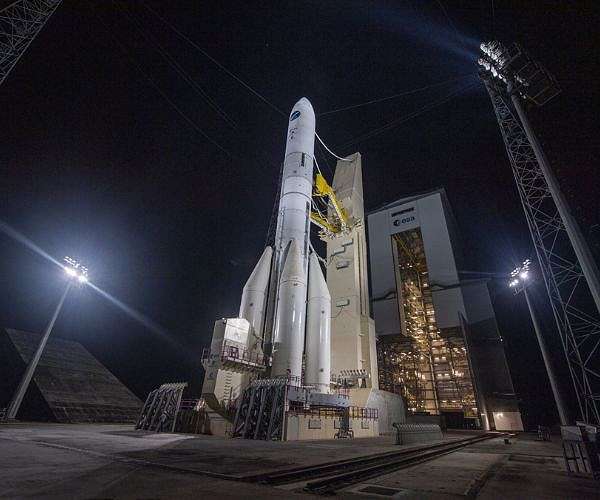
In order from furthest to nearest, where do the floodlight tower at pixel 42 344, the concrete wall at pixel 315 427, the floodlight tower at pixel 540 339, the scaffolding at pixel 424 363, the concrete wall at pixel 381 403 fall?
the scaffolding at pixel 424 363, the concrete wall at pixel 381 403, the floodlight tower at pixel 42 344, the floodlight tower at pixel 540 339, the concrete wall at pixel 315 427

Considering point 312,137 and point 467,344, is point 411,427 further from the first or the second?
point 467,344

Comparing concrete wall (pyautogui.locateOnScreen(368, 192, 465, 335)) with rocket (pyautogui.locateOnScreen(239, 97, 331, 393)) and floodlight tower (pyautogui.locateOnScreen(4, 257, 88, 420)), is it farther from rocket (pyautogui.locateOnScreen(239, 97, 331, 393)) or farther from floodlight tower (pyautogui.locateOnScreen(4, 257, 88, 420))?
floodlight tower (pyautogui.locateOnScreen(4, 257, 88, 420))

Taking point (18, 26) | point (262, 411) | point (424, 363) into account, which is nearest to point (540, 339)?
point (262, 411)

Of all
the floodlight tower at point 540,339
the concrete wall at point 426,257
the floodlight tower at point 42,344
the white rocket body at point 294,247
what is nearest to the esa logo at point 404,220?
the concrete wall at point 426,257

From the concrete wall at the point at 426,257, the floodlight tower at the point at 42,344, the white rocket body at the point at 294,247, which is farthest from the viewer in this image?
the concrete wall at the point at 426,257

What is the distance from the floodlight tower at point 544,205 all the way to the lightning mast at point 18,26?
25584 mm

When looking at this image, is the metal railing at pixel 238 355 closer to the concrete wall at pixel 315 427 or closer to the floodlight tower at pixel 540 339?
the concrete wall at pixel 315 427

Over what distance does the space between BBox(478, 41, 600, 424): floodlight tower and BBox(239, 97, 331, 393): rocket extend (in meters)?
11.1

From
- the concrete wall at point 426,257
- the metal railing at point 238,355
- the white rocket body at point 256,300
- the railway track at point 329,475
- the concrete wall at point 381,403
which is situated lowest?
the railway track at point 329,475

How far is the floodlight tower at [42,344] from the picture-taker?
16.6 m

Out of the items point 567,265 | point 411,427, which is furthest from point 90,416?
point 567,265

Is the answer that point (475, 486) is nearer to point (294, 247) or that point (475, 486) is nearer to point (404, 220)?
point (294, 247)

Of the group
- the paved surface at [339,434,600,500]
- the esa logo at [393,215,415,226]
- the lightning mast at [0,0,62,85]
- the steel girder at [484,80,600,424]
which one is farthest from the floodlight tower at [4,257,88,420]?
the esa logo at [393,215,415,226]

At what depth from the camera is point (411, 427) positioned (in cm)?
1307
